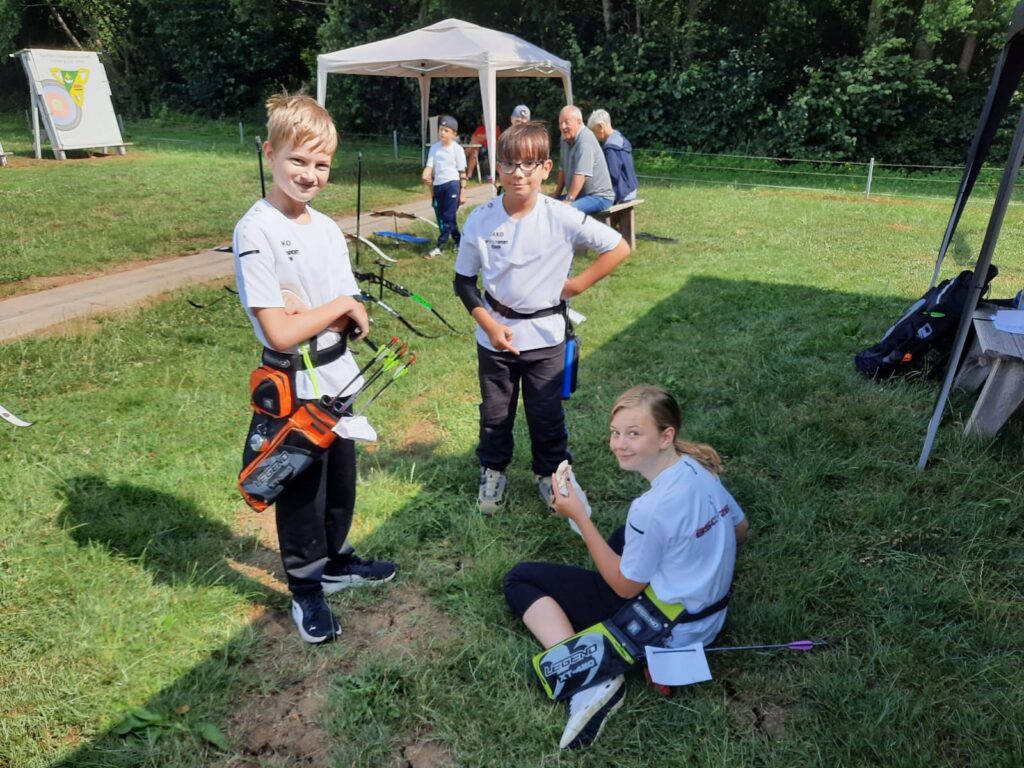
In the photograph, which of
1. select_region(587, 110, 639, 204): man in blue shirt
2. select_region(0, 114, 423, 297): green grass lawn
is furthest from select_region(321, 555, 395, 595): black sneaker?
select_region(587, 110, 639, 204): man in blue shirt

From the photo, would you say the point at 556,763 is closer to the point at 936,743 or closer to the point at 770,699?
the point at 770,699

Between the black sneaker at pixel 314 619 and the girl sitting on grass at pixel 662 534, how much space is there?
0.84 m

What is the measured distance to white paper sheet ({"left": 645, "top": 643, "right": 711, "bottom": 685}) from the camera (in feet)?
7.39

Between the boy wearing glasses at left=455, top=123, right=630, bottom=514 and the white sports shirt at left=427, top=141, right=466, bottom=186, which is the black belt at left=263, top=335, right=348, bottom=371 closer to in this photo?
the boy wearing glasses at left=455, top=123, right=630, bottom=514

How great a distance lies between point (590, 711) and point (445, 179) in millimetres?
7686

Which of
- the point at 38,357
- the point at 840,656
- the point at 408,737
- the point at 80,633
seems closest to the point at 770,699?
the point at 840,656

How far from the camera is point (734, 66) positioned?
62.8ft

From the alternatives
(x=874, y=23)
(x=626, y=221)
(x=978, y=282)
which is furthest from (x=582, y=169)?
(x=874, y=23)

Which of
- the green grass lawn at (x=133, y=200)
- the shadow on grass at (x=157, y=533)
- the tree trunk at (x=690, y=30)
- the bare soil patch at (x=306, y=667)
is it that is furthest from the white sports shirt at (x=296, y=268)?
the tree trunk at (x=690, y=30)

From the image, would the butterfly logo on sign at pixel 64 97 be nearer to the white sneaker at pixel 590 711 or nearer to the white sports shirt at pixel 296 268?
the white sports shirt at pixel 296 268

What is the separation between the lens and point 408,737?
2.29 meters

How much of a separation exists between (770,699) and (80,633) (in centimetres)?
248

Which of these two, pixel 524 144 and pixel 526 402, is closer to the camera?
pixel 524 144

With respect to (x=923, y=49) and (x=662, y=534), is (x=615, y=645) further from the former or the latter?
(x=923, y=49)
